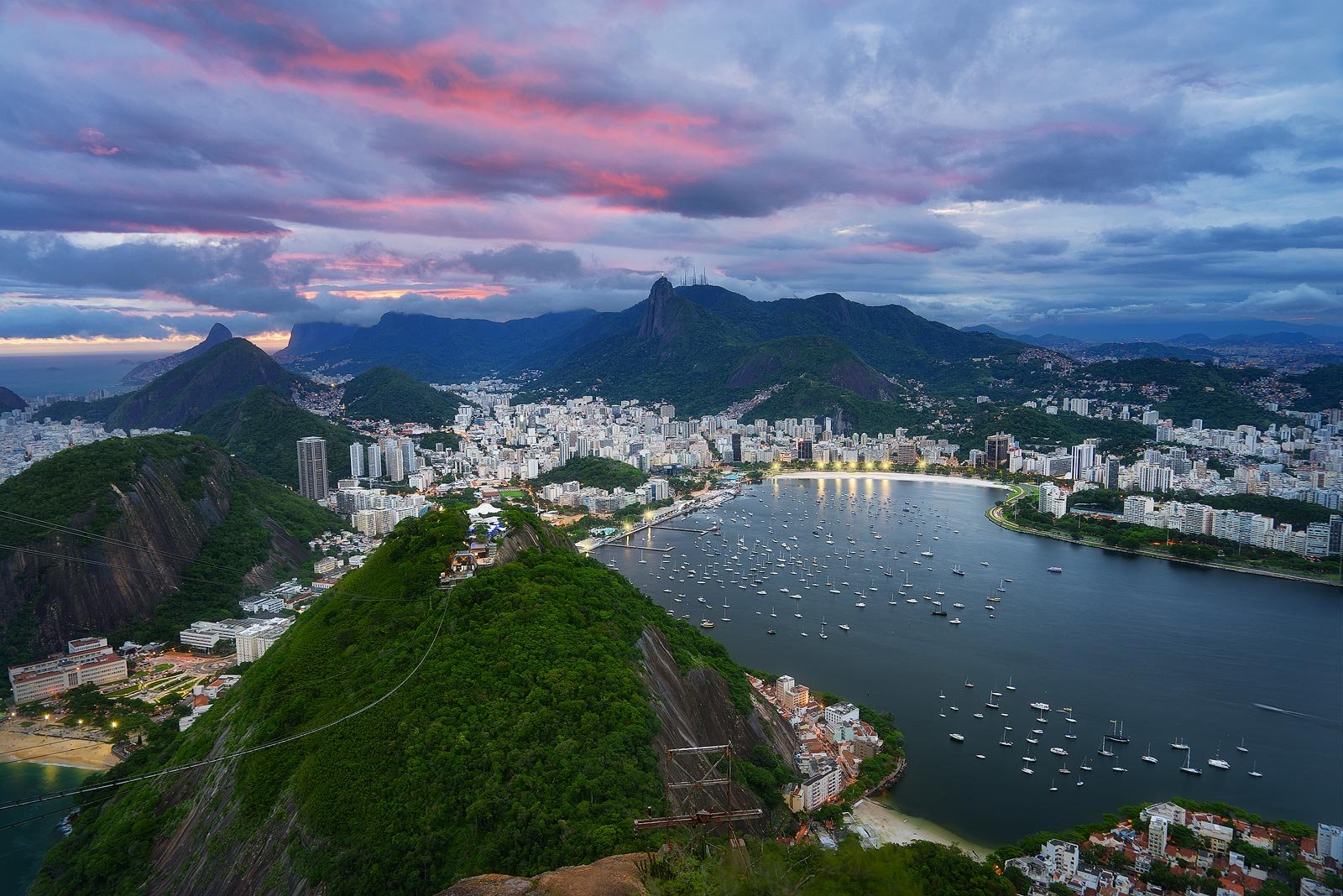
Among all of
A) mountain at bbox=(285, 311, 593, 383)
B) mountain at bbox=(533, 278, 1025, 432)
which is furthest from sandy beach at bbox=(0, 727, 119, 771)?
mountain at bbox=(285, 311, 593, 383)

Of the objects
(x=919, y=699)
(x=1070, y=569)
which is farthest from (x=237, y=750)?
(x=1070, y=569)

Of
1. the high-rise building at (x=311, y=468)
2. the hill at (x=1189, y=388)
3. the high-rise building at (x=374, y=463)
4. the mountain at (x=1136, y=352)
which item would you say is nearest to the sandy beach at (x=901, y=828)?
the high-rise building at (x=311, y=468)

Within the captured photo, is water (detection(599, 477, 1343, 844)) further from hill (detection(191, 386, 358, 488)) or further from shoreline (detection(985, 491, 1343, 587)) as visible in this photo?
hill (detection(191, 386, 358, 488))

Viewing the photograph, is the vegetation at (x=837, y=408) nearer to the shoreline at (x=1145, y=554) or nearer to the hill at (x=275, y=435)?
the shoreline at (x=1145, y=554)

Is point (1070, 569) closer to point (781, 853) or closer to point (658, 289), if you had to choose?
point (781, 853)

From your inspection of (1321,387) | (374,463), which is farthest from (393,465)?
(1321,387)

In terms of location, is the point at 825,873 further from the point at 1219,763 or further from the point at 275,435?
the point at 275,435
